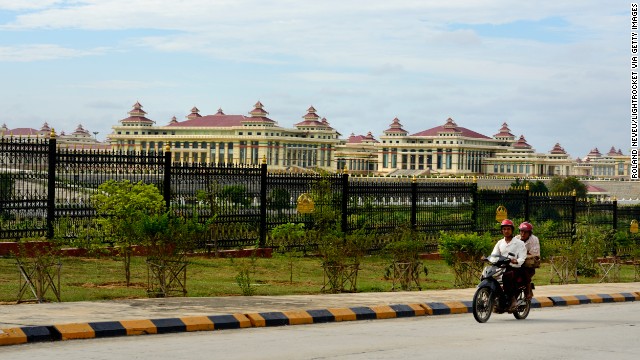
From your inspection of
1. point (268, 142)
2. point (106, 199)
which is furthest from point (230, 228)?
point (268, 142)

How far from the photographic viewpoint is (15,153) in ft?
63.4

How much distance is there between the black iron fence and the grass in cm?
92

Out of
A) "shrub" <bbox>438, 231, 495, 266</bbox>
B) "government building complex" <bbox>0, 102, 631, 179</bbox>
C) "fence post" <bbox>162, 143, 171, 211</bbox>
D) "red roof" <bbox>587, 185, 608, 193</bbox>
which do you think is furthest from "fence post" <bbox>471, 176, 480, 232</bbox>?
"government building complex" <bbox>0, 102, 631, 179</bbox>

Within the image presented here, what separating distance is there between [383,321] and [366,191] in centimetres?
1297

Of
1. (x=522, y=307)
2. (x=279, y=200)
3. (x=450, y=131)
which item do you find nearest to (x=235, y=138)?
(x=450, y=131)

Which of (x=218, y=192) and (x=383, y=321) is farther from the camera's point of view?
(x=218, y=192)

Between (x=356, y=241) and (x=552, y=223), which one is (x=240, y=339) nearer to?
(x=356, y=241)

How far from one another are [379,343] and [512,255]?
12.2 ft

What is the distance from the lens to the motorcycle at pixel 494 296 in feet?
44.1

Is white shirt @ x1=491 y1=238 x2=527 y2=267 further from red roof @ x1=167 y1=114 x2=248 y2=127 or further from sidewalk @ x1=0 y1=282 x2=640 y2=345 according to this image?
red roof @ x1=167 y1=114 x2=248 y2=127

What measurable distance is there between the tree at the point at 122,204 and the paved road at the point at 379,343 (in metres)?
6.28

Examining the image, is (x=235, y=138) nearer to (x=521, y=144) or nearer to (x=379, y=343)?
(x=521, y=144)

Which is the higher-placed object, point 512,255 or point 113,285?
point 512,255

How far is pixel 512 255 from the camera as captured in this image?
14141mm
